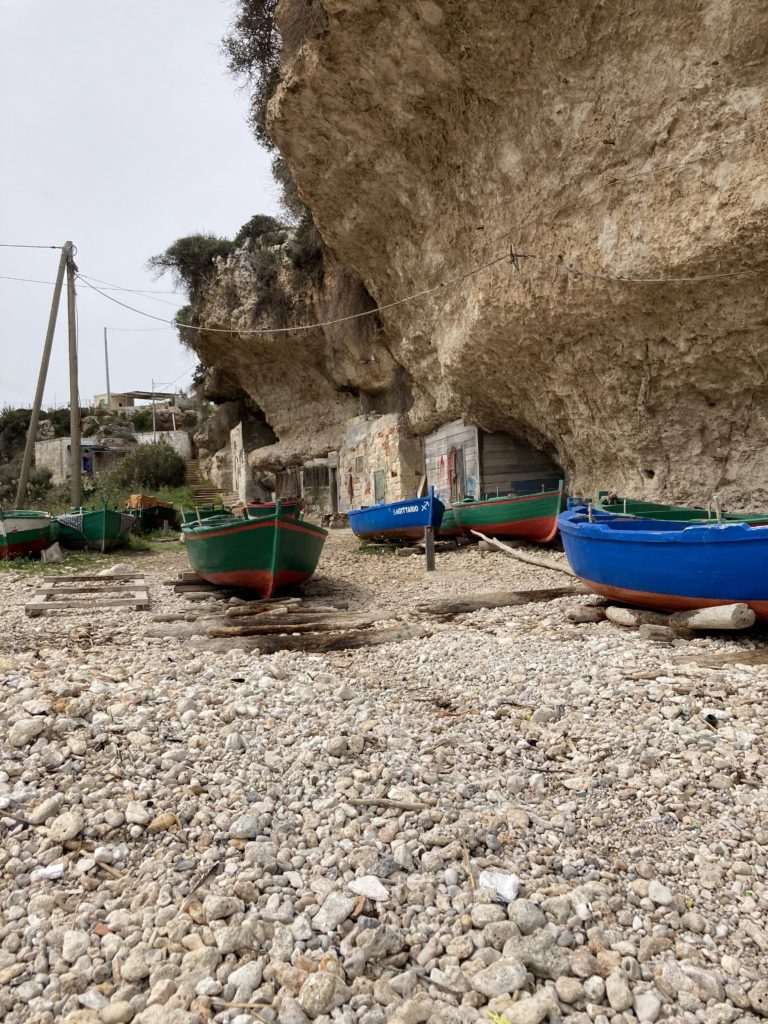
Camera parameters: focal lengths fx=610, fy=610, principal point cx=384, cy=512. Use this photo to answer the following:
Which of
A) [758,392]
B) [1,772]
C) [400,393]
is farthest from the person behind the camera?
[400,393]

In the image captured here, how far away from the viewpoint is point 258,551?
9.63 metres

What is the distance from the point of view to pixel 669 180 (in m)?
10.3

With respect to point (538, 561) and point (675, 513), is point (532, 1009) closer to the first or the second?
point (538, 561)

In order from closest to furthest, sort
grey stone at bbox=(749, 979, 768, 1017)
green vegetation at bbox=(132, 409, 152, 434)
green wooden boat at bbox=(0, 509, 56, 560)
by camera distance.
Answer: grey stone at bbox=(749, 979, 768, 1017)
green wooden boat at bbox=(0, 509, 56, 560)
green vegetation at bbox=(132, 409, 152, 434)

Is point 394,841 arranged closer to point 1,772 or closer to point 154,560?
point 1,772

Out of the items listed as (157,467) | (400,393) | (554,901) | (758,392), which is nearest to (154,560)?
(400,393)

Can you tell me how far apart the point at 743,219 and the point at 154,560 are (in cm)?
1471

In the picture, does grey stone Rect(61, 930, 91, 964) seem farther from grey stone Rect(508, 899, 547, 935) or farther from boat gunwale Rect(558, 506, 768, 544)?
boat gunwale Rect(558, 506, 768, 544)

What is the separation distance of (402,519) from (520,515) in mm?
3224

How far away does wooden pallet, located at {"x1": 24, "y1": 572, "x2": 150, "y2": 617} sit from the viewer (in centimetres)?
898

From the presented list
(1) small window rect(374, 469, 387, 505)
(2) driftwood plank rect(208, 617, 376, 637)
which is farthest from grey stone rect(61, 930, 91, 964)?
(1) small window rect(374, 469, 387, 505)

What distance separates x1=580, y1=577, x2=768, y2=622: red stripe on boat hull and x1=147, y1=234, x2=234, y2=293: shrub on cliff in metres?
27.3

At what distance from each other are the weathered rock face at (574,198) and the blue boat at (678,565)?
20.4ft

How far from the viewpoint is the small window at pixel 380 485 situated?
74.1ft
